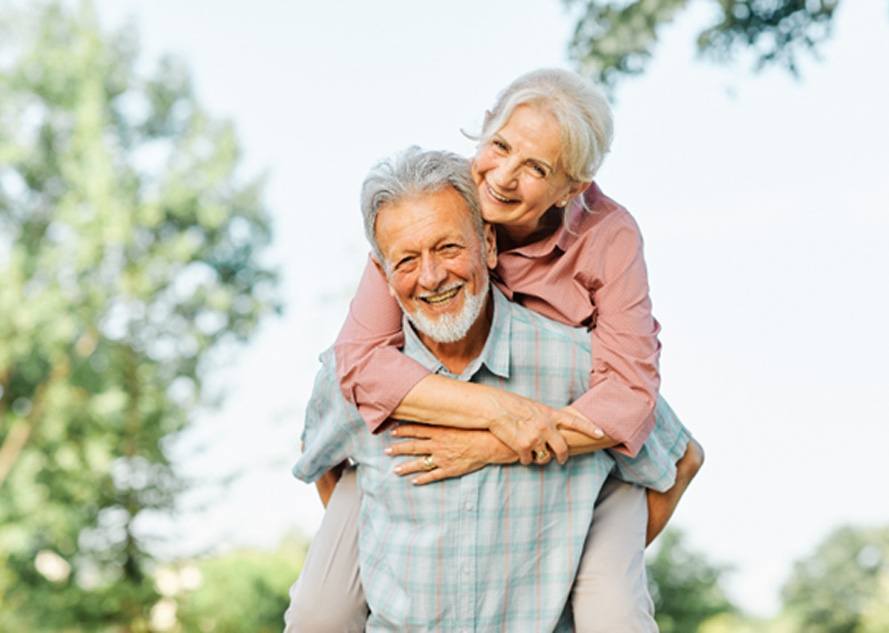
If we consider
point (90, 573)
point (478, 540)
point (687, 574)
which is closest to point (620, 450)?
point (478, 540)

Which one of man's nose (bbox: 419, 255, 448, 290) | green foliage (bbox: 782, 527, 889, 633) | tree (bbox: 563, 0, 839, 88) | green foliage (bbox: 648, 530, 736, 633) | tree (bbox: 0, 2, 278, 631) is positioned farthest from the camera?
green foliage (bbox: 782, 527, 889, 633)

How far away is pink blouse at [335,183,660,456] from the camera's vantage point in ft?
7.54

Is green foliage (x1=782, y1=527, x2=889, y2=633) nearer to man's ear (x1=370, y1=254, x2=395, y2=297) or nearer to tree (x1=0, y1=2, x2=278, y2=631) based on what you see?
tree (x1=0, y1=2, x2=278, y2=631)

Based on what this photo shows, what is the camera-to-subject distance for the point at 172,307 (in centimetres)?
1393

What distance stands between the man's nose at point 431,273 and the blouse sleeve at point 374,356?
151 mm

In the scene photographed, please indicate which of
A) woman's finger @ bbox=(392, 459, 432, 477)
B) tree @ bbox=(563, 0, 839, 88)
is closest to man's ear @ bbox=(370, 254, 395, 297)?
woman's finger @ bbox=(392, 459, 432, 477)

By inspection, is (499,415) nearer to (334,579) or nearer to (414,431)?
(414,431)

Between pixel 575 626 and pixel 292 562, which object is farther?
pixel 292 562

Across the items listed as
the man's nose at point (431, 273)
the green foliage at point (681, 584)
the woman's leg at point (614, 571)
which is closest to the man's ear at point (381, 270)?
the man's nose at point (431, 273)

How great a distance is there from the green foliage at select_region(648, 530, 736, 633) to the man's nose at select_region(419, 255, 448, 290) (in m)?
14.2

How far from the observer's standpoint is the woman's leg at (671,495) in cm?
262

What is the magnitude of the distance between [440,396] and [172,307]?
39.4ft

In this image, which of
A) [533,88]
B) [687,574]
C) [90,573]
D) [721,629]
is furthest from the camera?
[721,629]

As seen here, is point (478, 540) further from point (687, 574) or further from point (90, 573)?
point (687, 574)
